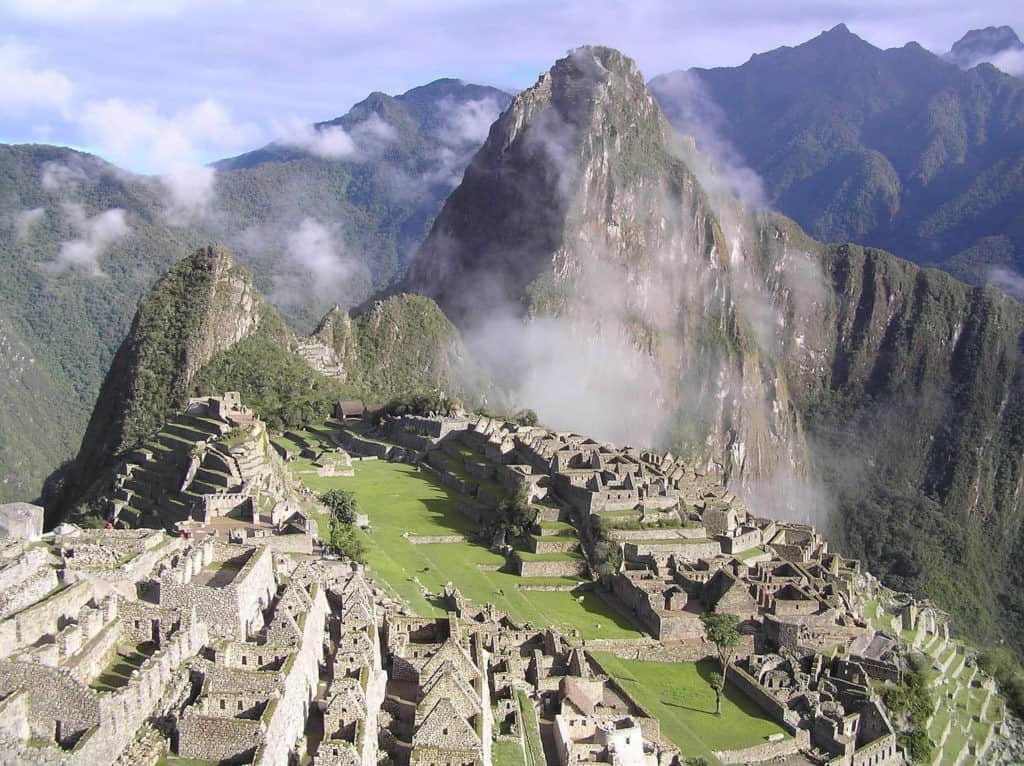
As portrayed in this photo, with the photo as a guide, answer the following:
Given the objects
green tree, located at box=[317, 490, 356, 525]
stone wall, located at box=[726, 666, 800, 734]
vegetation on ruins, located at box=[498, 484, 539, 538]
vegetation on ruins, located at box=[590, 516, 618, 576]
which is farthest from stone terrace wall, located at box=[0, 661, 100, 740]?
vegetation on ruins, located at box=[498, 484, 539, 538]

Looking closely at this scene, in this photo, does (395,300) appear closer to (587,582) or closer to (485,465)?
(485,465)

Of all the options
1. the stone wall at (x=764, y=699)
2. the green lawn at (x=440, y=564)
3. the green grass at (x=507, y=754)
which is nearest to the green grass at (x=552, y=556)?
the green lawn at (x=440, y=564)

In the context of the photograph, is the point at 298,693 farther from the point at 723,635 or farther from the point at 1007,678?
the point at 1007,678

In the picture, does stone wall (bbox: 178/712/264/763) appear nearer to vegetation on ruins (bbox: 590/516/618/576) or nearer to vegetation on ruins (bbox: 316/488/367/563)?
vegetation on ruins (bbox: 316/488/367/563)

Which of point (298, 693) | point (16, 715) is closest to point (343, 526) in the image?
point (298, 693)

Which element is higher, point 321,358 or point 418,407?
point 321,358

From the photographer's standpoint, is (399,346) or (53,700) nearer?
(53,700)
